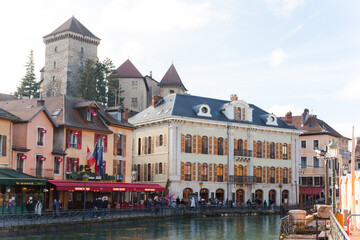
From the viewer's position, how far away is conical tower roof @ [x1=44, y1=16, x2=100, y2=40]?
10431 cm

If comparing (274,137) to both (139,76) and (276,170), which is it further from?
(139,76)

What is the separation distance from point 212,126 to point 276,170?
36.3ft

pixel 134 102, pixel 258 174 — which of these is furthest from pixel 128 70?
pixel 258 174

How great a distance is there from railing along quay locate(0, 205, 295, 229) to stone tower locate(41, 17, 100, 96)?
56945 millimetres

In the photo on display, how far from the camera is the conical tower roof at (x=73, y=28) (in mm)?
104312

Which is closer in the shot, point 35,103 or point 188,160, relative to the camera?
point 35,103

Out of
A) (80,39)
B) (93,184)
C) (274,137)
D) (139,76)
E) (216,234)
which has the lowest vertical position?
(216,234)

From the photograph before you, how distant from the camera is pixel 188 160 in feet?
188

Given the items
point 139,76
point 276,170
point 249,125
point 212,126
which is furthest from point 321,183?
point 139,76

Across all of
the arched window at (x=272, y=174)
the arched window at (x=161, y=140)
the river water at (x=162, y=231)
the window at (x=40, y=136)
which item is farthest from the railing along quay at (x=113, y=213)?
the arched window at (x=161, y=140)

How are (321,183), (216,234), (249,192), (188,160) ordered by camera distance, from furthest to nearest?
(321,183)
(249,192)
(188,160)
(216,234)

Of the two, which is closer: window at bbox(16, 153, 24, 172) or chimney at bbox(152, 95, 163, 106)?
window at bbox(16, 153, 24, 172)

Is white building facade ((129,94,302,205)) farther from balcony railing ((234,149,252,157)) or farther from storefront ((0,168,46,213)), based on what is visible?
storefront ((0,168,46,213))

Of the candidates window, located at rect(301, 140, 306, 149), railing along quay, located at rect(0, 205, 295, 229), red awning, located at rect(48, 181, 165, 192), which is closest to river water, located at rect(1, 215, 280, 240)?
railing along quay, located at rect(0, 205, 295, 229)
